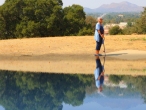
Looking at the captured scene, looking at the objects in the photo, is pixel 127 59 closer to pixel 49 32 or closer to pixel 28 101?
pixel 28 101

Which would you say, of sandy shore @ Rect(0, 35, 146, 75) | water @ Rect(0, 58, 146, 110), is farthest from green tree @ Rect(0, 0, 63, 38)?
water @ Rect(0, 58, 146, 110)

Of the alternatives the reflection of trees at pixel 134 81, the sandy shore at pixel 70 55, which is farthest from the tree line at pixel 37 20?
the reflection of trees at pixel 134 81

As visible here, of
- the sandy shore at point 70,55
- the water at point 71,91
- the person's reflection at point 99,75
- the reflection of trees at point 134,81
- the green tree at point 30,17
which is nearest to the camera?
the water at point 71,91

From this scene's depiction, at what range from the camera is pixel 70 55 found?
17062mm

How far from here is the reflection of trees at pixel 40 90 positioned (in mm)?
8828

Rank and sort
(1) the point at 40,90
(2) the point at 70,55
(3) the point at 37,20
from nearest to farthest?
1. (1) the point at 40,90
2. (2) the point at 70,55
3. (3) the point at 37,20

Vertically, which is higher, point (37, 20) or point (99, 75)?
point (37, 20)

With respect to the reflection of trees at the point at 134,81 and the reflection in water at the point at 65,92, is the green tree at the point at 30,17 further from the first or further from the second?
the reflection of trees at the point at 134,81

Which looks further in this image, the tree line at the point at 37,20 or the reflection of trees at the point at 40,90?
the tree line at the point at 37,20

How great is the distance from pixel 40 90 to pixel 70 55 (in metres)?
6.77

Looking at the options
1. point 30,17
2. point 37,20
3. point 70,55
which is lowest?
point 70,55

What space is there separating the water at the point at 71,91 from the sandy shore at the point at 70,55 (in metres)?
0.53

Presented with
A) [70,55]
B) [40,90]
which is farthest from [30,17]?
[40,90]

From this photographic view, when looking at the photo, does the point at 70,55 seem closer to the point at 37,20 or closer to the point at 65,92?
the point at 65,92
